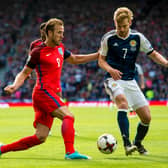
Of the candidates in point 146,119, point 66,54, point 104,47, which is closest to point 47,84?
point 66,54

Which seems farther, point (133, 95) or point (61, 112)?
point (133, 95)

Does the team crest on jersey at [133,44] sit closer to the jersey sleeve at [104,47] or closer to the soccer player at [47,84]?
the jersey sleeve at [104,47]

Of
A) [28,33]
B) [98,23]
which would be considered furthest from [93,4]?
[28,33]

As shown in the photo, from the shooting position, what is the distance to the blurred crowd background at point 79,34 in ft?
99.2

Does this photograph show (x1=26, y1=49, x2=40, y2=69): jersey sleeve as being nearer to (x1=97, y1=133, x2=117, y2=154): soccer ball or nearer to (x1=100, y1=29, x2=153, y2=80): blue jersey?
(x1=100, y1=29, x2=153, y2=80): blue jersey

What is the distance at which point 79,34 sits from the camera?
3547 centimetres

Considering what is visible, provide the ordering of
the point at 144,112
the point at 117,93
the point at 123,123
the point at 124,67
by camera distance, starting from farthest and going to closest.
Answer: the point at 124,67
the point at 144,112
the point at 117,93
the point at 123,123

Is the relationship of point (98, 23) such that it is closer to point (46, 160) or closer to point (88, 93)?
point (88, 93)

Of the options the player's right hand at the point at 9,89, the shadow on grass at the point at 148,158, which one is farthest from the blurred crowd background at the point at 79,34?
the player's right hand at the point at 9,89

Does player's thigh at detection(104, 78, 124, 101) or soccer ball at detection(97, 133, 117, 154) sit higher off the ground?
player's thigh at detection(104, 78, 124, 101)

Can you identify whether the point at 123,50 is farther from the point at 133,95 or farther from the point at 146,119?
the point at 146,119

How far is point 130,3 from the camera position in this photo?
37719 mm

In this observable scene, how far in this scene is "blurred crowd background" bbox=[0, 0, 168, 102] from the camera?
30.2 meters

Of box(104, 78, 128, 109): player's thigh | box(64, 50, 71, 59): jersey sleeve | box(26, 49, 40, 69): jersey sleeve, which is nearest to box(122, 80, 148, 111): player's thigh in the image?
Result: box(104, 78, 128, 109): player's thigh
